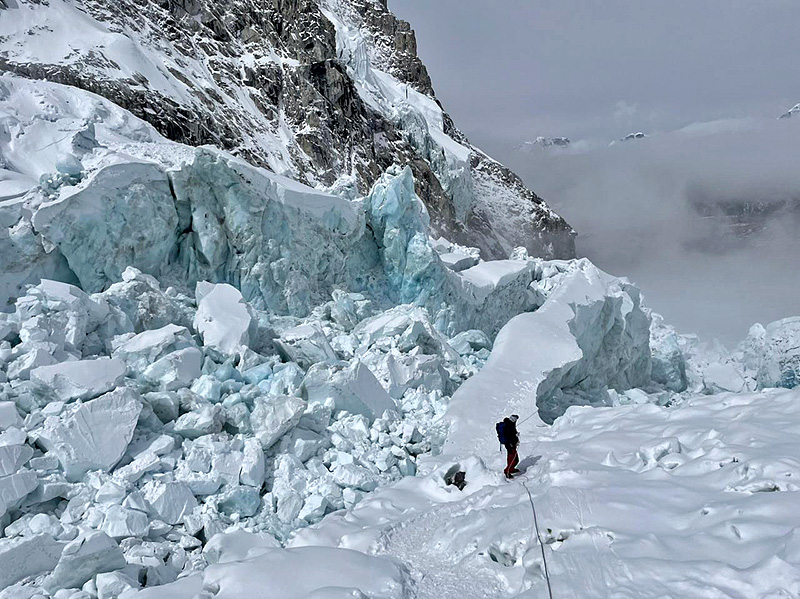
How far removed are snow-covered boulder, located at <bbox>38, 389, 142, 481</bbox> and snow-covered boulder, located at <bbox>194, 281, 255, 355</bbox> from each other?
224cm

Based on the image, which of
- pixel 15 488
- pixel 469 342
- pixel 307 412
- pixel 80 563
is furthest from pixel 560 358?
pixel 15 488

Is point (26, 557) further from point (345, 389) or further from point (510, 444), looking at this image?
point (510, 444)

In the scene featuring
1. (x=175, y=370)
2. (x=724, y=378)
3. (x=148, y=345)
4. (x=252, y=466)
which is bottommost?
(x=252, y=466)

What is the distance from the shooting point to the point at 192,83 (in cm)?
3066

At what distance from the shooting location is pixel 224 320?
8.57m

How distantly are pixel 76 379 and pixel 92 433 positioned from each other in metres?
0.88

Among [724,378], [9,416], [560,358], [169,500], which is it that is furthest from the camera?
[724,378]

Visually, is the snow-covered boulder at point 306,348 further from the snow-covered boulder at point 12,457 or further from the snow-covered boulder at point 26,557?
the snow-covered boulder at point 26,557

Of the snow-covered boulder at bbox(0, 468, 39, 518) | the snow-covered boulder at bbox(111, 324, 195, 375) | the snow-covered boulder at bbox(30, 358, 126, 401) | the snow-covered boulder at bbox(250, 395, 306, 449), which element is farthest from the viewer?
the snow-covered boulder at bbox(111, 324, 195, 375)

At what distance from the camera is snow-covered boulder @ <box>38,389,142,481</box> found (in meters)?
5.50

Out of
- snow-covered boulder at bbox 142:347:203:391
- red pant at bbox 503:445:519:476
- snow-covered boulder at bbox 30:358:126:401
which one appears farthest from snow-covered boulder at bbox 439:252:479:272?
snow-covered boulder at bbox 30:358:126:401

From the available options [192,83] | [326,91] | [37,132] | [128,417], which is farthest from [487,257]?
[128,417]

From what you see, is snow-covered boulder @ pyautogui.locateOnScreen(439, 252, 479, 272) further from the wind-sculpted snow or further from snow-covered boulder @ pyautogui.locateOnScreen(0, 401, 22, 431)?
snow-covered boulder @ pyautogui.locateOnScreen(0, 401, 22, 431)

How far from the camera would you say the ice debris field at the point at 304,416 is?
361cm
